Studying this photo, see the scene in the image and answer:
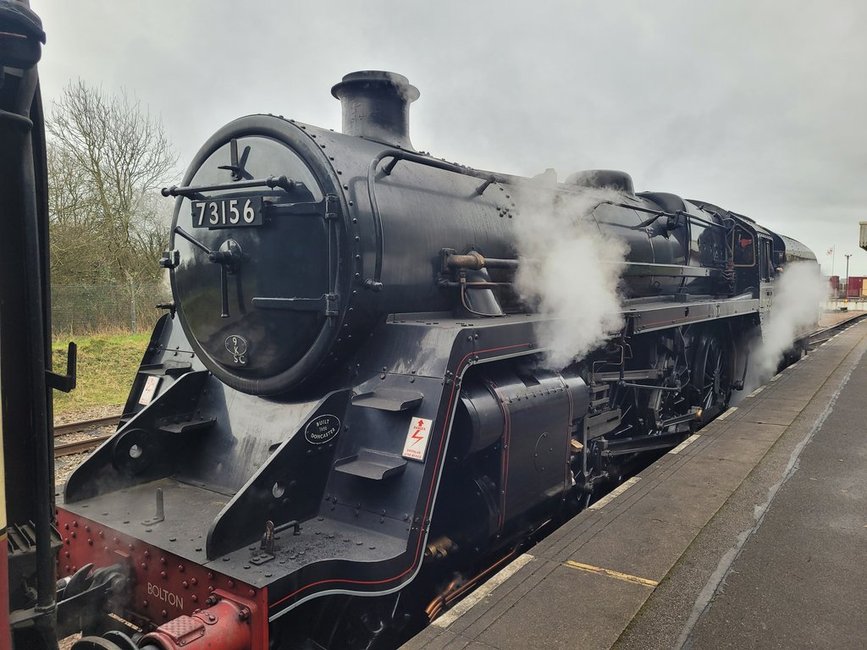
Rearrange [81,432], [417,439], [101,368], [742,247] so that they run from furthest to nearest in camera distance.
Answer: [101,368] < [742,247] < [81,432] < [417,439]

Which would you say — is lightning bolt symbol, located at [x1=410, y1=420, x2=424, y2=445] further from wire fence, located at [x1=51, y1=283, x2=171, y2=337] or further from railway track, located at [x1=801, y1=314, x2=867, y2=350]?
railway track, located at [x1=801, y1=314, x2=867, y2=350]

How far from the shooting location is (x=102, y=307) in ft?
54.7

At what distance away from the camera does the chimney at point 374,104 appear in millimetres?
4160

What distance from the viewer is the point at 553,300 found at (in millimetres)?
4711

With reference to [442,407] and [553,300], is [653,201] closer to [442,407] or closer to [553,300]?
[553,300]

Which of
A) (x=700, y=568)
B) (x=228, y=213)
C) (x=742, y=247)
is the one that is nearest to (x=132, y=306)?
(x=742, y=247)

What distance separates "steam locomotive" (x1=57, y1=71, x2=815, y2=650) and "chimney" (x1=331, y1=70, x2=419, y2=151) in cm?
1

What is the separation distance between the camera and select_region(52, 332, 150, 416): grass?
9.73 m

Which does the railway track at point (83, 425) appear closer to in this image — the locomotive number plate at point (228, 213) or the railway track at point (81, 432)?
the railway track at point (81, 432)

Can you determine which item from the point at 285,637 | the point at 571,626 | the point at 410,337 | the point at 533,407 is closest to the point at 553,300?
the point at 533,407

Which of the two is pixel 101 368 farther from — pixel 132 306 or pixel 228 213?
pixel 228 213

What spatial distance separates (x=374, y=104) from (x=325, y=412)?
2087mm

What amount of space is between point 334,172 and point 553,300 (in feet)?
6.78

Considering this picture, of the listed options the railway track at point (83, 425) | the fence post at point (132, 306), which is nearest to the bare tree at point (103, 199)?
the fence post at point (132, 306)
